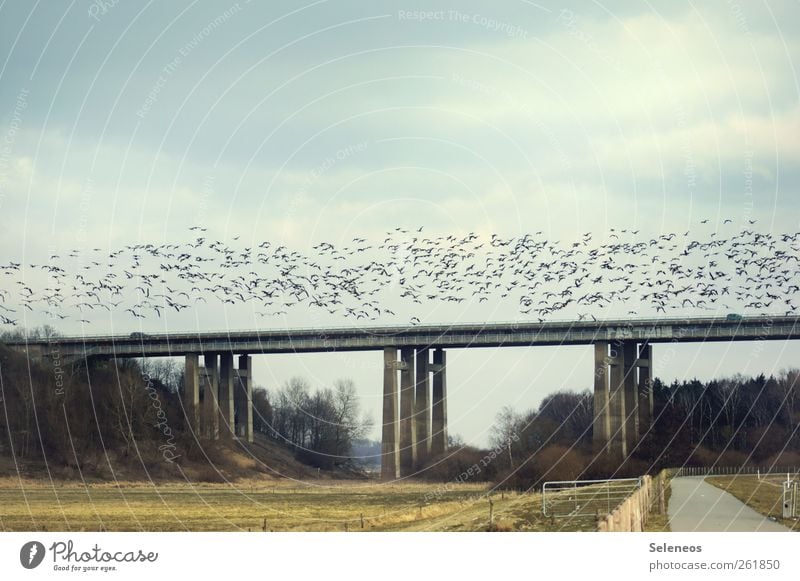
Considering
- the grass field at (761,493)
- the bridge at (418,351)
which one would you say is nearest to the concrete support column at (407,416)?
the bridge at (418,351)

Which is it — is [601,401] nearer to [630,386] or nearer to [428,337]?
[630,386]

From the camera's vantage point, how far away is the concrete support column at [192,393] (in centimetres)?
11638

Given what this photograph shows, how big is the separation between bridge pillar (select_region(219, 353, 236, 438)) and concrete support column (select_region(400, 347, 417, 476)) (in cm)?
1614

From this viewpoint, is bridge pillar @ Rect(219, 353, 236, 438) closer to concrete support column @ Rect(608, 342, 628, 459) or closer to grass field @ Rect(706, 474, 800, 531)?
concrete support column @ Rect(608, 342, 628, 459)

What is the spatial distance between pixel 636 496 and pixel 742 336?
245ft

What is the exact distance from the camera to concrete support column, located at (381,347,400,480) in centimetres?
10938

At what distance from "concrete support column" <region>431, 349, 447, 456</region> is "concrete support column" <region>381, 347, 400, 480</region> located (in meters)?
3.43

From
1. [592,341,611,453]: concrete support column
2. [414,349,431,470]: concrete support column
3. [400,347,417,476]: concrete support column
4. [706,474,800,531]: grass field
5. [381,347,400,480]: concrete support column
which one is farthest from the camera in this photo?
[414,349,431,470]: concrete support column

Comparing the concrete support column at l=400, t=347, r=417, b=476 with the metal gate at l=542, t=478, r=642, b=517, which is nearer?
the metal gate at l=542, t=478, r=642, b=517

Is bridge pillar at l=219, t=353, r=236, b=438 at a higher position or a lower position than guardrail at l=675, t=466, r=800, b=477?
higher

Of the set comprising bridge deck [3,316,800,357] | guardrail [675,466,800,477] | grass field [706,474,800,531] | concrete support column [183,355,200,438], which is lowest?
guardrail [675,466,800,477]

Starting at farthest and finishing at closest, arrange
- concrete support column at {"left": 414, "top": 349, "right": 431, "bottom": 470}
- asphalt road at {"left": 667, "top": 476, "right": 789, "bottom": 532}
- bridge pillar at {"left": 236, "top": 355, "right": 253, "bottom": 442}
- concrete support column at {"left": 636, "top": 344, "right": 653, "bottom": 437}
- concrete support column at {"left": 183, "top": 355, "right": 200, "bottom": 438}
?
bridge pillar at {"left": 236, "top": 355, "right": 253, "bottom": 442}, concrete support column at {"left": 636, "top": 344, "right": 653, "bottom": 437}, concrete support column at {"left": 183, "top": 355, "right": 200, "bottom": 438}, concrete support column at {"left": 414, "top": 349, "right": 431, "bottom": 470}, asphalt road at {"left": 667, "top": 476, "right": 789, "bottom": 532}

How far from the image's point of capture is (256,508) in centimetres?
6241

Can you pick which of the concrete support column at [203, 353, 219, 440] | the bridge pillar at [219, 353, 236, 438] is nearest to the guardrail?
the concrete support column at [203, 353, 219, 440]
